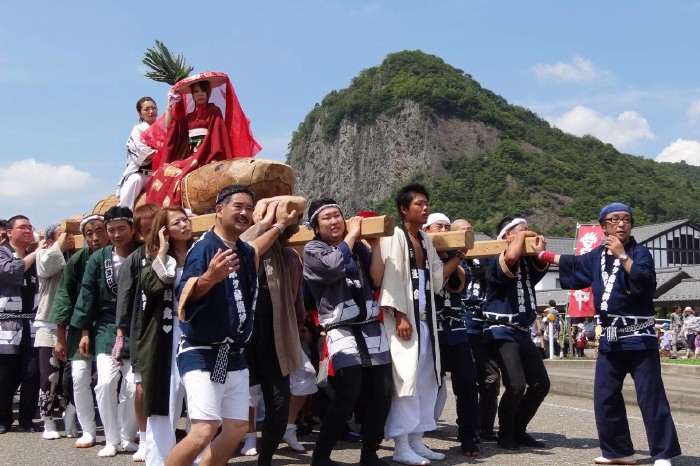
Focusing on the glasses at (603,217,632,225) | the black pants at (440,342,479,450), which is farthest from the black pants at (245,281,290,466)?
the glasses at (603,217,632,225)

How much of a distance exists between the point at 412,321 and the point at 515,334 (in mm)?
1231

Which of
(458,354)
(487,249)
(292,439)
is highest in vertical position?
(487,249)

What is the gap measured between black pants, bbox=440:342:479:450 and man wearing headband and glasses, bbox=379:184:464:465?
27cm

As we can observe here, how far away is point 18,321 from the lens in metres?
9.48

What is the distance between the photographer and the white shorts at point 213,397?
5086 millimetres

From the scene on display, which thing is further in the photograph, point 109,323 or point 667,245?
point 667,245

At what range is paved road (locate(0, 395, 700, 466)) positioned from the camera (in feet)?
23.6

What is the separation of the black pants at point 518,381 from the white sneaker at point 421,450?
2.56 ft

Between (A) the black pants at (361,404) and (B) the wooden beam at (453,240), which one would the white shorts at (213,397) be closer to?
(A) the black pants at (361,404)

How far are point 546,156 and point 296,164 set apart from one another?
1800 inches

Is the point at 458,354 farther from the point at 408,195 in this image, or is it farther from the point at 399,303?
the point at 408,195

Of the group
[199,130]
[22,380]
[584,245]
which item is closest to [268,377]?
[199,130]

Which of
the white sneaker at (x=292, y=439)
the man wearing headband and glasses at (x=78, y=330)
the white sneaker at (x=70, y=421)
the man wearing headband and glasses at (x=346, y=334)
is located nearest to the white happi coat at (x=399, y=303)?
the man wearing headband and glasses at (x=346, y=334)

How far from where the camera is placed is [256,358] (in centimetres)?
645
